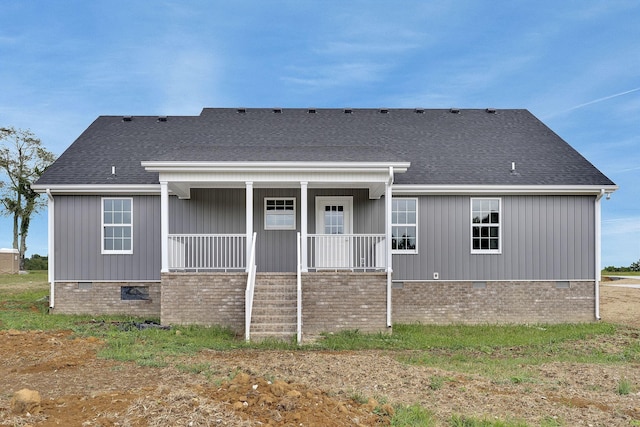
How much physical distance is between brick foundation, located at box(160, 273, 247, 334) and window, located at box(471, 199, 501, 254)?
6.73 metres

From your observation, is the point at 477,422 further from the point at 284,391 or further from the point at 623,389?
the point at 623,389

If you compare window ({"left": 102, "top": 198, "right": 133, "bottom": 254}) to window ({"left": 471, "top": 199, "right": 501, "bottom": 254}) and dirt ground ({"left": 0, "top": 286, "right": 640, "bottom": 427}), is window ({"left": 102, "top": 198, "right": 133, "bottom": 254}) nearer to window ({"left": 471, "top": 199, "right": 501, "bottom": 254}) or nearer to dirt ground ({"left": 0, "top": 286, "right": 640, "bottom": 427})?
dirt ground ({"left": 0, "top": 286, "right": 640, "bottom": 427})

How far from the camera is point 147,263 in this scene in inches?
617

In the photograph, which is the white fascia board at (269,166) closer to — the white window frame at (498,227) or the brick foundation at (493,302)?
the white window frame at (498,227)

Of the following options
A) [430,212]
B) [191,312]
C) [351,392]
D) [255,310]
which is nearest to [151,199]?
[191,312]

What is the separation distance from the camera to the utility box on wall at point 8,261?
38875 mm

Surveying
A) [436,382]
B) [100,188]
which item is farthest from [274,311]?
[100,188]


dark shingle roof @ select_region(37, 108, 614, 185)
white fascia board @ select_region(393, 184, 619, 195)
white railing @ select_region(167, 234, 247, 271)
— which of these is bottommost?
white railing @ select_region(167, 234, 247, 271)

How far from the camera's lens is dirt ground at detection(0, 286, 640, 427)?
5984 mm

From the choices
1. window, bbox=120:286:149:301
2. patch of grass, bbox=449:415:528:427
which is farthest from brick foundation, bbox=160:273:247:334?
patch of grass, bbox=449:415:528:427

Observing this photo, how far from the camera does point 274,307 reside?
504 inches

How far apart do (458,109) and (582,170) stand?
534 centimetres

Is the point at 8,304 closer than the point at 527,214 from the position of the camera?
No

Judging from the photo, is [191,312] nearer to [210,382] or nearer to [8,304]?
[210,382]
